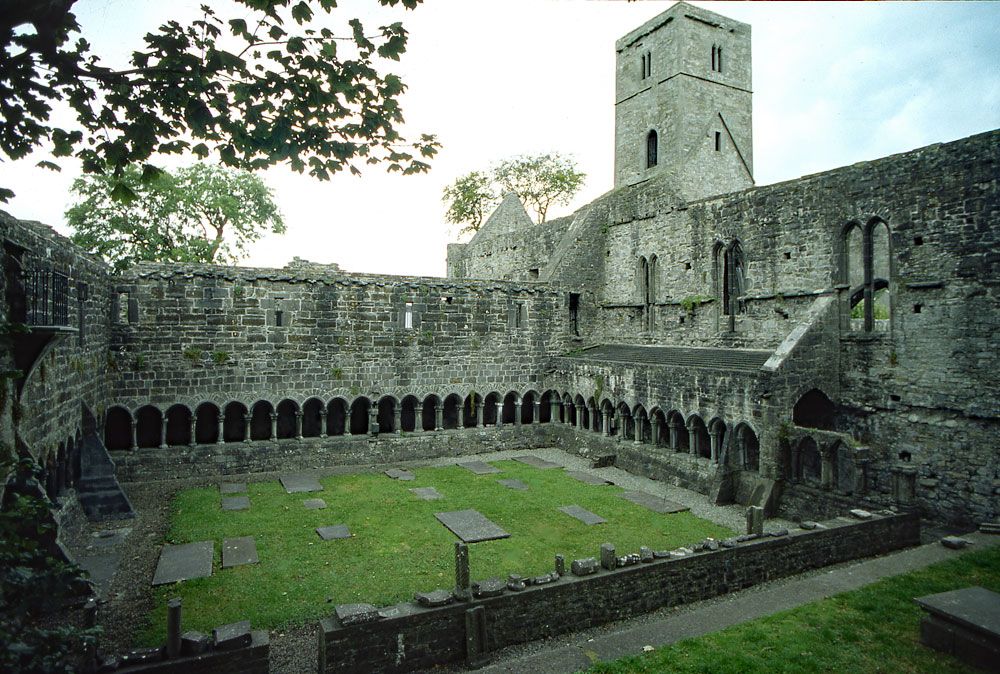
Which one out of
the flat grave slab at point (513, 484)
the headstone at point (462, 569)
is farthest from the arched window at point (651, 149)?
the headstone at point (462, 569)

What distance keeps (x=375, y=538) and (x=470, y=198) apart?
36.7 meters

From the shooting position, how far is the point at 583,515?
13078mm

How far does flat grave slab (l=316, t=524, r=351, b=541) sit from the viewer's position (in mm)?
11703

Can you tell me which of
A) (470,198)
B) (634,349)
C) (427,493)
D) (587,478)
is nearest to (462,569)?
(427,493)

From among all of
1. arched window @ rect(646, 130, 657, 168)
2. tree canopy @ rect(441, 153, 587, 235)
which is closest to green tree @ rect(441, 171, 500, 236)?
tree canopy @ rect(441, 153, 587, 235)

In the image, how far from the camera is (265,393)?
58.0ft

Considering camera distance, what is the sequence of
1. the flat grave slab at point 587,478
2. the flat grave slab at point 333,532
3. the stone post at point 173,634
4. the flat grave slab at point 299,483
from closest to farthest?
the stone post at point 173,634
the flat grave slab at point 333,532
the flat grave slab at point 299,483
the flat grave slab at point 587,478

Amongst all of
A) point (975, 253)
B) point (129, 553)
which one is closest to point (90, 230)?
point (129, 553)

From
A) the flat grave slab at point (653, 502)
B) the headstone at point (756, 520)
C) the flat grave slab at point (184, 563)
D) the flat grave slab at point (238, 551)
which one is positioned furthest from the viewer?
the flat grave slab at point (653, 502)

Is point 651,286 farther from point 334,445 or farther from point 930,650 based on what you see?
point 930,650

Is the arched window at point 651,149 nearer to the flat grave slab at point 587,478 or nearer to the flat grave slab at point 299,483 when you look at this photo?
the flat grave slab at point 587,478

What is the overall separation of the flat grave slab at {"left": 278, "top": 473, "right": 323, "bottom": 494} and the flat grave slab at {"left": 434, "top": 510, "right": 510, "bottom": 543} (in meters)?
4.16

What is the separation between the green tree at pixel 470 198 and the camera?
45281 mm

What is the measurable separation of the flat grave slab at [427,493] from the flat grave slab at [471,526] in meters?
1.40
